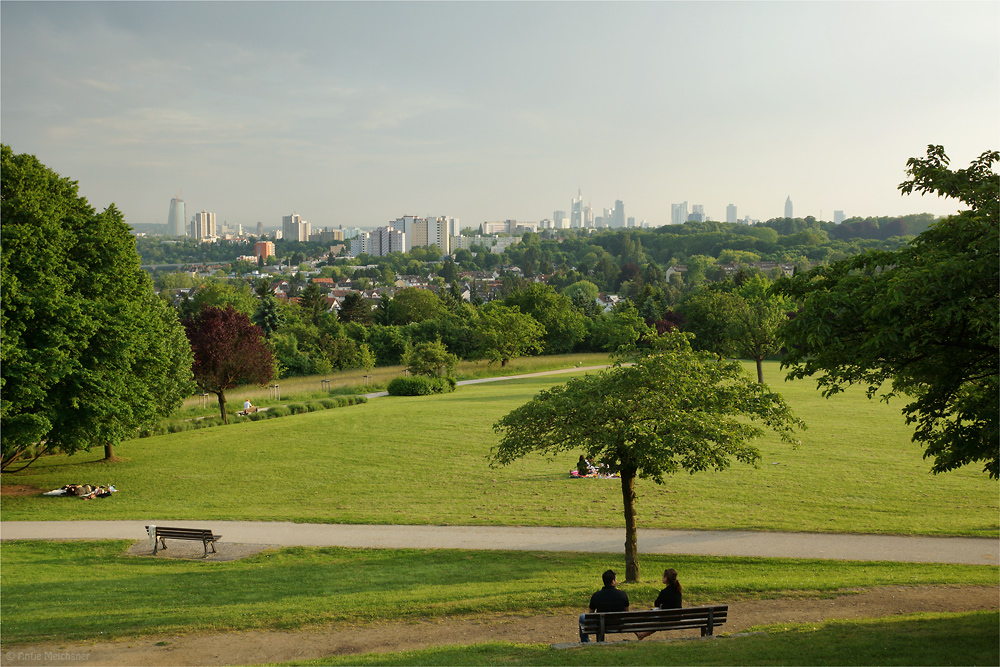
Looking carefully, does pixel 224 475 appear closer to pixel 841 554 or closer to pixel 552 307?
pixel 841 554

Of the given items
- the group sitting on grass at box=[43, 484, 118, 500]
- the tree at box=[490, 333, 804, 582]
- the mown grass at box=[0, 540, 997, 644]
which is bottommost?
the group sitting on grass at box=[43, 484, 118, 500]

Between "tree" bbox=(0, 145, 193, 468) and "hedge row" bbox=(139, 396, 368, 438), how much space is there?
8281mm

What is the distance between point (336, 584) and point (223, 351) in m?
26.2

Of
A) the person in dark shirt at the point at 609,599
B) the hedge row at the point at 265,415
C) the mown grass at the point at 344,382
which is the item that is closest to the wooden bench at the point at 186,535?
the person in dark shirt at the point at 609,599

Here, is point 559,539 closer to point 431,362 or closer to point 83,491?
point 83,491

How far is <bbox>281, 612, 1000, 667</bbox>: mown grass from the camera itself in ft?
26.6

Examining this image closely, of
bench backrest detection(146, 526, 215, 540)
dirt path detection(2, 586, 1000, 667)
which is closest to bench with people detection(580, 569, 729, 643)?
dirt path detection(2, 586, 1000, 667)

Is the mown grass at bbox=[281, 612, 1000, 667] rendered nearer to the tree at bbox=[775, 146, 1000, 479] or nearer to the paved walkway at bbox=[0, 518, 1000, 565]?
the tree at bbox=[775, 146, 1000, 479]

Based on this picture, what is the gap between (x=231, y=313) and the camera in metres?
38.1

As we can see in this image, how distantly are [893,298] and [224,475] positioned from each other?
21.7 m

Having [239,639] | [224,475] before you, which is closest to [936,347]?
[239,639]

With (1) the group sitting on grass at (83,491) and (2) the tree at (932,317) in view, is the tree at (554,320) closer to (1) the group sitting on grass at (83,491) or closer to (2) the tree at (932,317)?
(1) the group sitting on grass at (83,491)

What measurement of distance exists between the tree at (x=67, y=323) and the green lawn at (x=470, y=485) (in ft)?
7.80

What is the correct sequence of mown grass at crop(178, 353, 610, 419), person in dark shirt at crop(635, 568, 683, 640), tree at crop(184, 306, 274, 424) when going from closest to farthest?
1. person in dark shirt at crop(635, 568, 683, 640)
2. tree at crop(184, 306, 274, 424)
3. mown grass at crop(178, 353, 610, 419)
